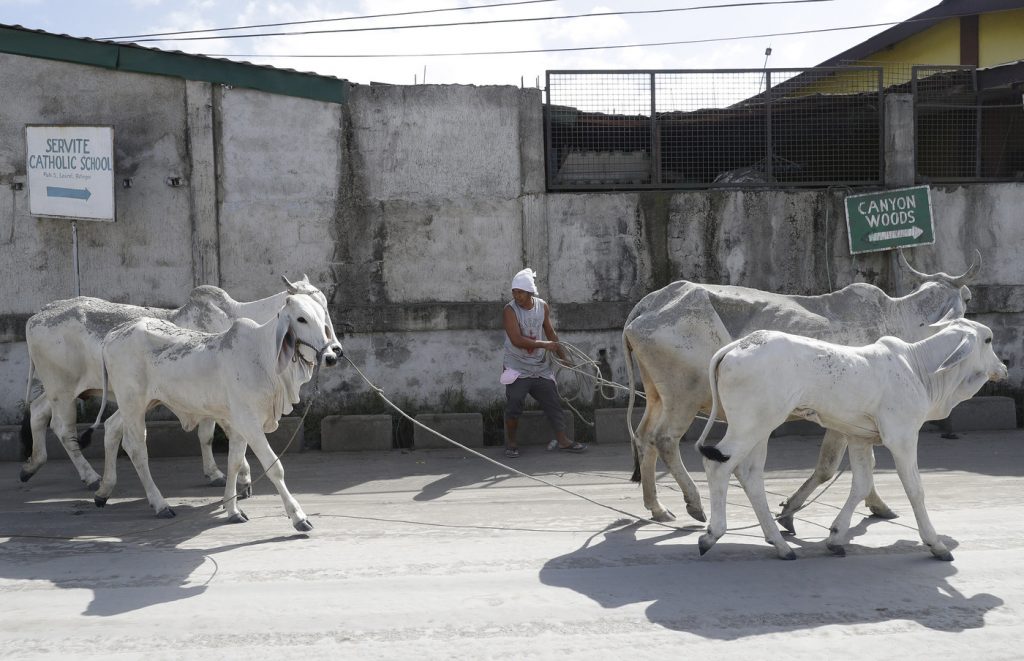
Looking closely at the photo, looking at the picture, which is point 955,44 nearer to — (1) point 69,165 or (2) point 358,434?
(2) point 358,434

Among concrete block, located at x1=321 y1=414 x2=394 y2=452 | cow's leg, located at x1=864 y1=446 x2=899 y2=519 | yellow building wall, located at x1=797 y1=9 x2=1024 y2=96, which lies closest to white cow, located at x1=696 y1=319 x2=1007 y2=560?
cow's leg, located at x1=864 y1=446 x2=899 y2=519

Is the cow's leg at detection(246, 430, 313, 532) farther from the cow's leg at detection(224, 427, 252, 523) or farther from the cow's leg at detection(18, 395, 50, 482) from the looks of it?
the cow's leg at detection(18, 395, 50, 482)

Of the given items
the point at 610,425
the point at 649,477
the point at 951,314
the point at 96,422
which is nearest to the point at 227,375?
the point at 96,422

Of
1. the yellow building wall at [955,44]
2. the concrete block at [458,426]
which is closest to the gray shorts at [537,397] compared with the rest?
the concrete block at [458,426]

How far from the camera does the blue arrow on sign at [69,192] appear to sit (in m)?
10.5

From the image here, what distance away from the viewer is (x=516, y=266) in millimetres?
11219

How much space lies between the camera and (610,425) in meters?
10.6

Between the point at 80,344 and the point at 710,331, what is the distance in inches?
211

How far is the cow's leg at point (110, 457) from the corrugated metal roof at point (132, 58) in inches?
181

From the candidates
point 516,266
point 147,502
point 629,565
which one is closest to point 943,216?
point 516,266

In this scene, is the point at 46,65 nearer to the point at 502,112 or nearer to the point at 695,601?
the point at 502,112

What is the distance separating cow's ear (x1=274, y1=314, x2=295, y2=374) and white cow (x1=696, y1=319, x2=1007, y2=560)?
117 inches

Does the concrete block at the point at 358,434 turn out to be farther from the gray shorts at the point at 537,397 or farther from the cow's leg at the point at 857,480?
the cow's leg at the point at 857,480

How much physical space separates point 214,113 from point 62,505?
4835 mm
